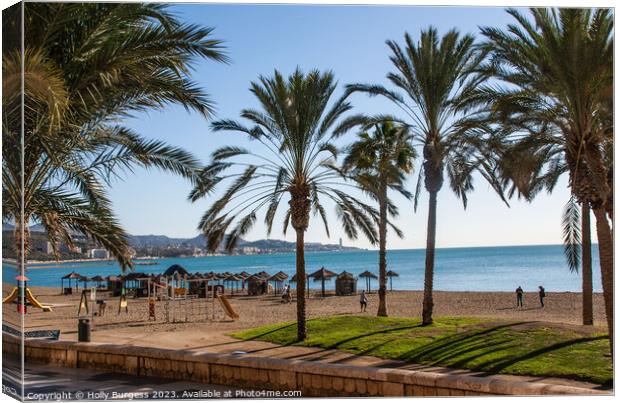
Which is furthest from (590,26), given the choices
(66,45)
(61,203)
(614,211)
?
(61,203)

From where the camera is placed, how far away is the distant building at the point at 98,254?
39.2 ft

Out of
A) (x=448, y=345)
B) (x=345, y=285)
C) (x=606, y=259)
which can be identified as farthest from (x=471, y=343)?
(x=345, y=285)

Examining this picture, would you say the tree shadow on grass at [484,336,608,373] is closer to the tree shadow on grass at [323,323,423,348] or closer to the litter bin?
the tree shadow on grass at [323,323,423,348]

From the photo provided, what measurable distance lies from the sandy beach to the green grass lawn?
1167mm

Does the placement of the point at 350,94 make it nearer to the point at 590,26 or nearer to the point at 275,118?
the point at 275,118

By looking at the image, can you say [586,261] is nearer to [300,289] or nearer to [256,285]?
[300,289]

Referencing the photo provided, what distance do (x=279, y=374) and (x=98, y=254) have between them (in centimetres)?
467

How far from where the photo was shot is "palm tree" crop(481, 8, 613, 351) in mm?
10016

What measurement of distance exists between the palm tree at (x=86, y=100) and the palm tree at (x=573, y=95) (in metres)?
4.88

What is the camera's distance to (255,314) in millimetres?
26875

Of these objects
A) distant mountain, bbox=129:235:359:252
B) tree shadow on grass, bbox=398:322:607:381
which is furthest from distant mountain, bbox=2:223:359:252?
tree shadow on grass, bbox=398:322:607:381

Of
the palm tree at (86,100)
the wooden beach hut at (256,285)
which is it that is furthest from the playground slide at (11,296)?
the wooden beach hut at (256,285)

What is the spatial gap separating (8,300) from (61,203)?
2.30 meters

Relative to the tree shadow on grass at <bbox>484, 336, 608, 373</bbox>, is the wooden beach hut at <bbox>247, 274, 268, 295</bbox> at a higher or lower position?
lower
